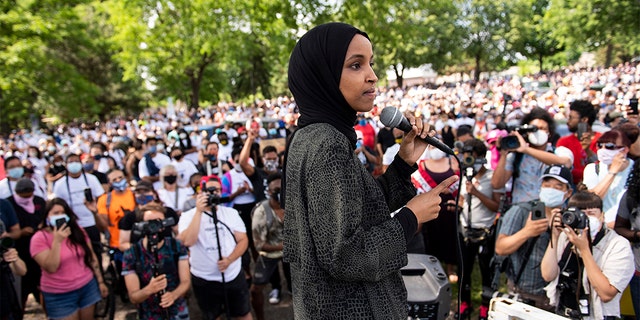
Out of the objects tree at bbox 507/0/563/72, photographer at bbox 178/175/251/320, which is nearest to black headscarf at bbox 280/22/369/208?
photographer at bbox 178/175/251/320

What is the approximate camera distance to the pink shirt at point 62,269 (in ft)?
13.8

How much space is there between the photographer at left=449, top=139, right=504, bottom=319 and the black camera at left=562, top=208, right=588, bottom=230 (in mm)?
1787

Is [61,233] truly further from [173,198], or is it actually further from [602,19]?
[602,19]

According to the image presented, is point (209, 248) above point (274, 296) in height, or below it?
above

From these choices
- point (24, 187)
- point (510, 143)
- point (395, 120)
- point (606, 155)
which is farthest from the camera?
point (24, 187)

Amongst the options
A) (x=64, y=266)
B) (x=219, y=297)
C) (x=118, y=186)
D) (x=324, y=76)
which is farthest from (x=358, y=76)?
(x=118, y=186)

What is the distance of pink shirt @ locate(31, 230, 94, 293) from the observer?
4203 millimetres

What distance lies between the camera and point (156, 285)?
378 cm

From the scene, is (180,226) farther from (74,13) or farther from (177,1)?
(74,13)

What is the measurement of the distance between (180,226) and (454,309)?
10.0 feet

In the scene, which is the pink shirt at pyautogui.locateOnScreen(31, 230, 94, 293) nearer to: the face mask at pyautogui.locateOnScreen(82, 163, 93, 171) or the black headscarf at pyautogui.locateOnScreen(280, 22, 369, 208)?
the black headscarf at pyautogui.locateOnScreen(280, 22, 369, 208)

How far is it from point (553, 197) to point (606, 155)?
50.0 inches

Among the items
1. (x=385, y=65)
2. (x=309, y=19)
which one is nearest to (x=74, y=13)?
(x=309, y=19)

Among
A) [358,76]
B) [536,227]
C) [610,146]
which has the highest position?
[358,76]
